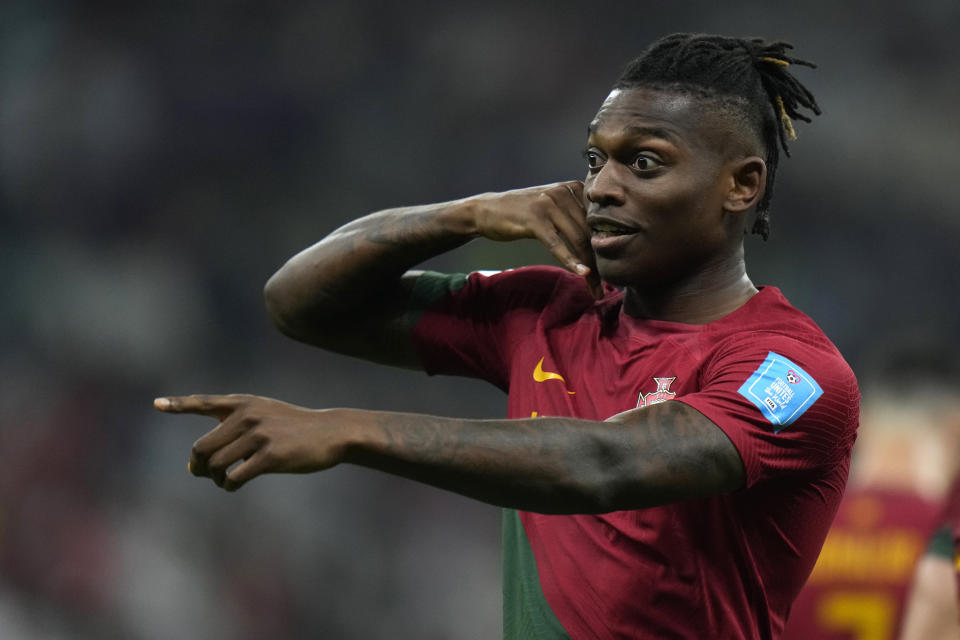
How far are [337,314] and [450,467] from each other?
1.31 meters

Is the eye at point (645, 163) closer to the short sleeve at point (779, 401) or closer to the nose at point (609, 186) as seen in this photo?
the nose at point (609, 186)

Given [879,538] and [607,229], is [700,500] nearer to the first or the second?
[607,229]

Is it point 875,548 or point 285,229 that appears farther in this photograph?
point 285,229

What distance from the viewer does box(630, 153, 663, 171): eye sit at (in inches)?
106

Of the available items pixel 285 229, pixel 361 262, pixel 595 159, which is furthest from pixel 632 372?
pixel 285 229

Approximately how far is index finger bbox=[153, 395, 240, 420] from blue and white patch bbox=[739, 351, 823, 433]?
1.00m

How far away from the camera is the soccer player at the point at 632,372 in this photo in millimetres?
2080

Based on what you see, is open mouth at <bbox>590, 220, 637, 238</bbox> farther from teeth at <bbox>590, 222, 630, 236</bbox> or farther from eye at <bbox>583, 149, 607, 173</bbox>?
eye at <bbox>583, 149, 607, 173</bbox>

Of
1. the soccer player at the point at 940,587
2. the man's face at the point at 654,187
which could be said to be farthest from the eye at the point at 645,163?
the soccer player at the point at 940,587

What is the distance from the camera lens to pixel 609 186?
2701mm

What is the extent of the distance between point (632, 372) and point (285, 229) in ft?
15.2

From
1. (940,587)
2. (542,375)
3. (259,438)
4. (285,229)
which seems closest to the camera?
(259,438)

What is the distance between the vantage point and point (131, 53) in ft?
23.3

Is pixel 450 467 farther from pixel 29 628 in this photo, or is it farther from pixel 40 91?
pixel 40 91
